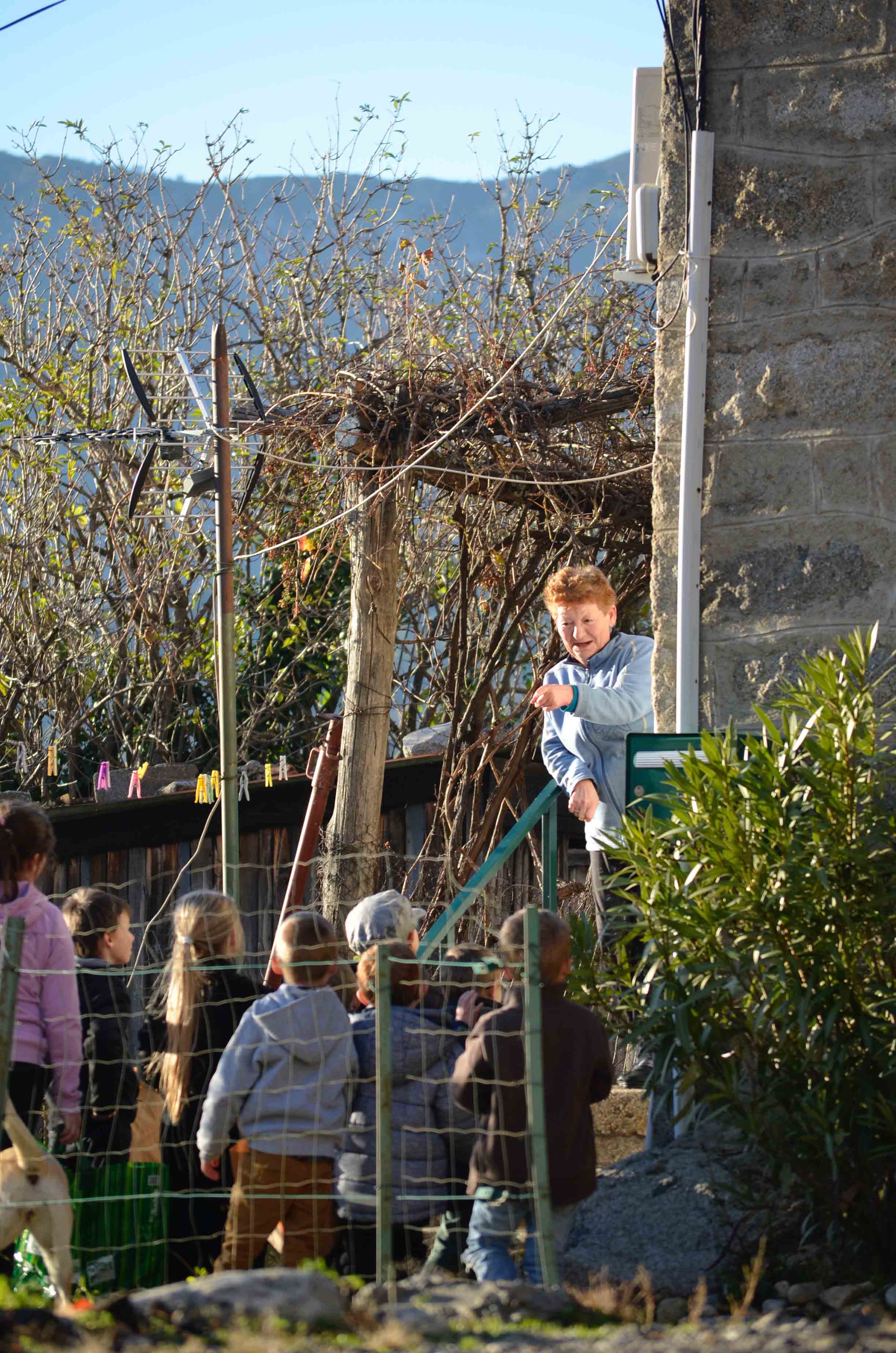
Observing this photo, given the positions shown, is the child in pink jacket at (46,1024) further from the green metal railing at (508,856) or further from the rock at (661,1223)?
the rock at (661,1223)

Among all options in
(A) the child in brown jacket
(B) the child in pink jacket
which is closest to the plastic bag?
(B) the child in pink jacket

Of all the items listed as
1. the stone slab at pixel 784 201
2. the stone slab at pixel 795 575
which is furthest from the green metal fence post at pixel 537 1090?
the stone slab at pixel 784 201

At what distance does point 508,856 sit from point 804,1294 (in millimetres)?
2040

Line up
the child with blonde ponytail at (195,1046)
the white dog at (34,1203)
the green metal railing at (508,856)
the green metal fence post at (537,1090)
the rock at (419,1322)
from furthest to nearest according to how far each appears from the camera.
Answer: the green metal railing at (508,856) < the child with blonde ponytail at (195,1046) < the white dog at (34,1203) < the green metal fence post at (537,1090) < the rock at (419,1322)

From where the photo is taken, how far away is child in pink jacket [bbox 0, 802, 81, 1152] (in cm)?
378

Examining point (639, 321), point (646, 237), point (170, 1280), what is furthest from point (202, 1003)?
point (639, 321)

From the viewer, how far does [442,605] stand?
9.62m

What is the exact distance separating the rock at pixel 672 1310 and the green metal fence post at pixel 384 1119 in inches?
23.0

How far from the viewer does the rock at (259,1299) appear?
285 centimetres

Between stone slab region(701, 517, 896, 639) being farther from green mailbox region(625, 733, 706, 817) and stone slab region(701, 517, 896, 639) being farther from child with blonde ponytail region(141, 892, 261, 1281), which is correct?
child with blonde ponytail region(141, 892, 261, 1281)

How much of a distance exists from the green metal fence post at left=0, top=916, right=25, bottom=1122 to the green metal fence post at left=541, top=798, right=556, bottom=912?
2.05 meters

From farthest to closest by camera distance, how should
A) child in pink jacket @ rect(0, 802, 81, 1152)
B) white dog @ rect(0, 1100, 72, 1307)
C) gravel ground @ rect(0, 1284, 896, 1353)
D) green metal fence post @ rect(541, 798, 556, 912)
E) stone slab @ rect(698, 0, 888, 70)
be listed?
green metal fence post @ rect(541, 798, 556, 912) < stone slab @ rect(698, 0, 888, 70) < child in pink jacket @ rect(0, 802, 81, 1152) < white dog @ rect(0, 1100, 72, 1307) < gravel ground @ rect(0, 1284, 896, 1353)

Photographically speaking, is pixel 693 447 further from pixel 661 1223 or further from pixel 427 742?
pixel 427 742

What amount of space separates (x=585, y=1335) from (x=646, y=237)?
10.6 ft
